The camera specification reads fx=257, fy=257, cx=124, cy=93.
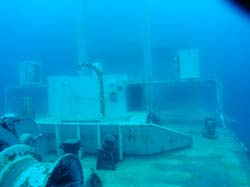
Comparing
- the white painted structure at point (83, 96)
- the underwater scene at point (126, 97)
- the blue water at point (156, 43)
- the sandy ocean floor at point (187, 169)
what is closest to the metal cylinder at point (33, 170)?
the underwater scene at point (126, 97)

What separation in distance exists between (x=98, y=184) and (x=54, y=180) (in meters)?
2.61

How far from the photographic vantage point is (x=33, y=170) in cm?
245

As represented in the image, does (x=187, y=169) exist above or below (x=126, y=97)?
below

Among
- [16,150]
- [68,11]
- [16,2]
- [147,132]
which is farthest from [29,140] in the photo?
[16,2]

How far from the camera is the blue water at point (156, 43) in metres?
17.4

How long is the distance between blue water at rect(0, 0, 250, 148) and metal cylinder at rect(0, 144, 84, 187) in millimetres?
13709

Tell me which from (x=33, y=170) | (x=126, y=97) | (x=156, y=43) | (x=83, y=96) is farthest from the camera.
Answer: (x=156, y=43)

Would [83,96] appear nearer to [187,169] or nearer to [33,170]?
[187,169]

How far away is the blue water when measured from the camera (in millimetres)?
17422

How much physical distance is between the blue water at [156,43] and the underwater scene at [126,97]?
0.08 meters

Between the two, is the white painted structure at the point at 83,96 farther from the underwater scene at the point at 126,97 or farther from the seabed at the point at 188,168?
the seabed at the point at 188,168

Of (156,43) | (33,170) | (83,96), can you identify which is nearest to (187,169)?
(33,170)

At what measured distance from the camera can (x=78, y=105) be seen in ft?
29.5

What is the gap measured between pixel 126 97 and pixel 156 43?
8.17m
